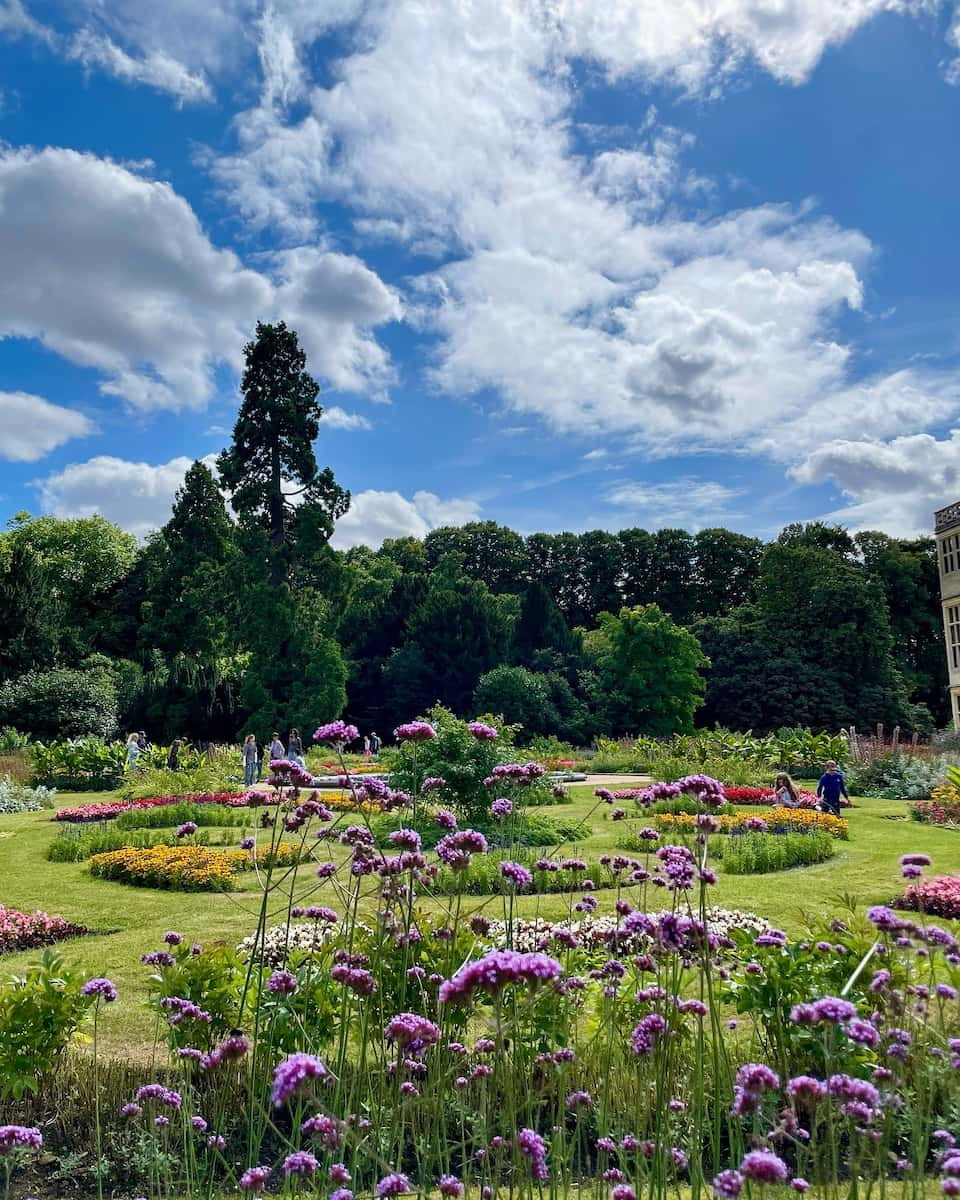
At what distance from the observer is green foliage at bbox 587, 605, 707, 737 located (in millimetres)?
34688

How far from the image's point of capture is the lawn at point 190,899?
652 centimetres

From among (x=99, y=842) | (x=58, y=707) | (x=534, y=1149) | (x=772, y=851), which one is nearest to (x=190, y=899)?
(x=99, y=842)

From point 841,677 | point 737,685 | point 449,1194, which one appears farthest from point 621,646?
point 449,1194

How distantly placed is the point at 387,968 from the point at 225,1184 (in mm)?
1006

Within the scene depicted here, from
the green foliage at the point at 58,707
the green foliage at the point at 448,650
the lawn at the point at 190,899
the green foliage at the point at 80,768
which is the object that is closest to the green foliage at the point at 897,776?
the lawn at the point at 190,899

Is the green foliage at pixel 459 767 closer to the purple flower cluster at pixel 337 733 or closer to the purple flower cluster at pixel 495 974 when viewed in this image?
the purple flower cluster at pixel 337 733

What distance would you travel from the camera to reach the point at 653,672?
34938 millimetres

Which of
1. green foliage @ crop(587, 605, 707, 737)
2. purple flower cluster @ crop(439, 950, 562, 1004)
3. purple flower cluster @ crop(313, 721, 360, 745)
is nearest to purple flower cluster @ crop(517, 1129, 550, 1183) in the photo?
purple flower cluster @ crop(439, 950, 562, 1004)

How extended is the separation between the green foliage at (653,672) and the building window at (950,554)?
30.4 feet

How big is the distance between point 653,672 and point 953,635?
10.6m

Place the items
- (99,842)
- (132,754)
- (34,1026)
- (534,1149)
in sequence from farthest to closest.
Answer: (132,754), (99,842), (34,1026), (534,1149)

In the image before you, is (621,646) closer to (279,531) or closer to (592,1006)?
(279,531)

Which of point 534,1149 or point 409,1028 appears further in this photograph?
point 409,1028

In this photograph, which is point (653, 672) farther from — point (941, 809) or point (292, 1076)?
point (292, 1076)
